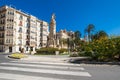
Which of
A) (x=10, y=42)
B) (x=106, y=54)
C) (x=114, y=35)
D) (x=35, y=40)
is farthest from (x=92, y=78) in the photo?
(x=35, y=40)

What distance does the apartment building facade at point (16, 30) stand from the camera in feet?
231

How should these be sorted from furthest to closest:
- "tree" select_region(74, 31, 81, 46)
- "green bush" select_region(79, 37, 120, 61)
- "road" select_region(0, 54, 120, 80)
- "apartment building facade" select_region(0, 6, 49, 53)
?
"tree" select_region(74, 31, 81, 46), "apartment building facade" select_region(0, 6, 49, 53), "green bush" select_region(79, 37, 120, 61), "road" select_region(0, 54, 120, 80)

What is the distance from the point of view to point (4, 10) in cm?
7081

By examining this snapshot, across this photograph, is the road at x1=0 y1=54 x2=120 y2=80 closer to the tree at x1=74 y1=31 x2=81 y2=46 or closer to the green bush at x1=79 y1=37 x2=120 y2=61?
the green bush at x1=79 y1=37 x2=120 y2=61

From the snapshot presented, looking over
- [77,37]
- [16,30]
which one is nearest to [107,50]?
[16,30]

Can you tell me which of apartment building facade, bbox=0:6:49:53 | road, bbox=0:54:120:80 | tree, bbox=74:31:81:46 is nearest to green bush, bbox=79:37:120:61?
road, bbox=0:54:120:80

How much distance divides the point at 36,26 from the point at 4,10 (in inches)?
853

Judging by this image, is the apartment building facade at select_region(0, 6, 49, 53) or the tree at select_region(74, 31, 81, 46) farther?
the tree at select_region(74, 31, 81, 46)

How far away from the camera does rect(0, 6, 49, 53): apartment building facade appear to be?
70500 mm

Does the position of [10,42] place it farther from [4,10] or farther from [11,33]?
[4,10]

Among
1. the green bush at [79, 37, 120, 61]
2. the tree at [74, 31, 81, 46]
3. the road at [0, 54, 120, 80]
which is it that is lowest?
the road at [0, 54, 120, 80]

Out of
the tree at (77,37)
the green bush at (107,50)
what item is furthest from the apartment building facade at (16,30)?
the green bush at (107,50)

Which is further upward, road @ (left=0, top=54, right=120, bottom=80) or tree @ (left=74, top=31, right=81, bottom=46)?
tree @ (left=74, top=31, right=81, bottom=46)

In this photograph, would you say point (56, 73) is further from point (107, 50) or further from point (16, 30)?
point (16, 30)
